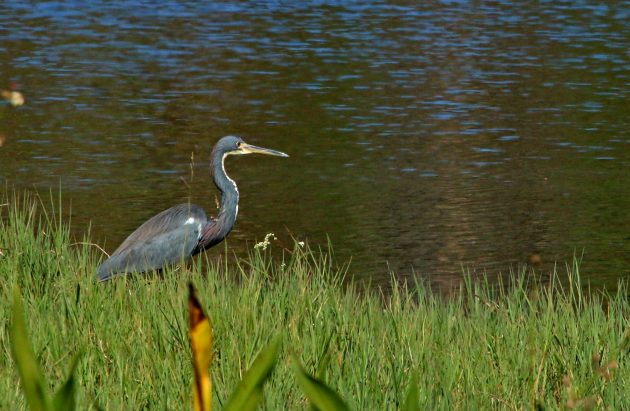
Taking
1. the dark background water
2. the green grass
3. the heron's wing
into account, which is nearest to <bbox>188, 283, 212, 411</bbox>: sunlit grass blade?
the green grass

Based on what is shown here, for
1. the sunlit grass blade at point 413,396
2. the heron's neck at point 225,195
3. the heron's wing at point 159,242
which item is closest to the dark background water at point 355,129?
the heron's wing at point 159,242

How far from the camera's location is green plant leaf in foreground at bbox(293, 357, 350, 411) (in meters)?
1.40

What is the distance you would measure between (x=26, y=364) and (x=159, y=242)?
18.0ft

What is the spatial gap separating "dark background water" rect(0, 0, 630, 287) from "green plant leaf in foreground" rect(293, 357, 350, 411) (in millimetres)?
5669

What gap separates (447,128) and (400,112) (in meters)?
1.05

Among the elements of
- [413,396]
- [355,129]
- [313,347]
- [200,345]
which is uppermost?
[200,345]

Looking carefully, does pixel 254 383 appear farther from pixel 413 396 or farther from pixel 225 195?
pixel 225 195

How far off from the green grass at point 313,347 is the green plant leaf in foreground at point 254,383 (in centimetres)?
211

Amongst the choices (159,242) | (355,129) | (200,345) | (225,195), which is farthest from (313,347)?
(355,129)

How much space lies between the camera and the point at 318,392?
1450mm

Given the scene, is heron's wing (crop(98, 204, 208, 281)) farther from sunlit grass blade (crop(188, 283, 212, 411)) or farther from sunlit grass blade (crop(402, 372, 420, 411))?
sunlit grass blade (crop(188, 283, 212, 411))

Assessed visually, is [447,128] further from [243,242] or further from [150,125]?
[243,242]

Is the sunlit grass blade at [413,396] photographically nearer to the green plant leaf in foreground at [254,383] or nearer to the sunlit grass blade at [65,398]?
the green plant leaf in foreground at [254,383]

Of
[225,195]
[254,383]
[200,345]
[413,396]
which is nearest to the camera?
[200,345]
